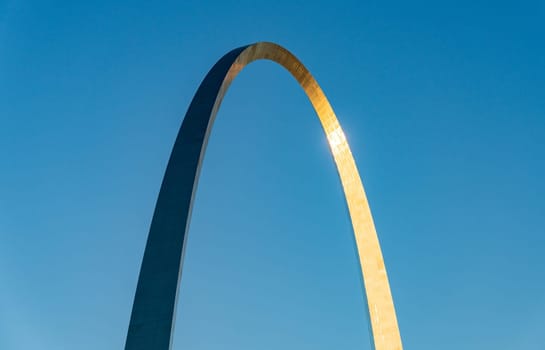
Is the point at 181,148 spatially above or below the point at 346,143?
below

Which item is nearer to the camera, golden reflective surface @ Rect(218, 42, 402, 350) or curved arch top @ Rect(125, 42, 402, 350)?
curved arch top @ Rect(125, 42, 402, 350)

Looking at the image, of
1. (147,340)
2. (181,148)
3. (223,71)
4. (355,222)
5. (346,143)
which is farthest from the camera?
(346,143)

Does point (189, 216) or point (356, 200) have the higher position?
point (356, 200)

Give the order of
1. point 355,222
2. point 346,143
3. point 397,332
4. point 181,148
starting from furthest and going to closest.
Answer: point 346,143
point 355,222
point 397,332
point 181,148

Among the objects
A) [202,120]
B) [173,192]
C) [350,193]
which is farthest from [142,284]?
[350,193]

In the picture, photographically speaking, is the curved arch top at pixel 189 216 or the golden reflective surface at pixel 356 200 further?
the golden reflective surface at pixel 356 200

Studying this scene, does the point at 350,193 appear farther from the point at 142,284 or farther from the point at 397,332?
the point at 142,284
